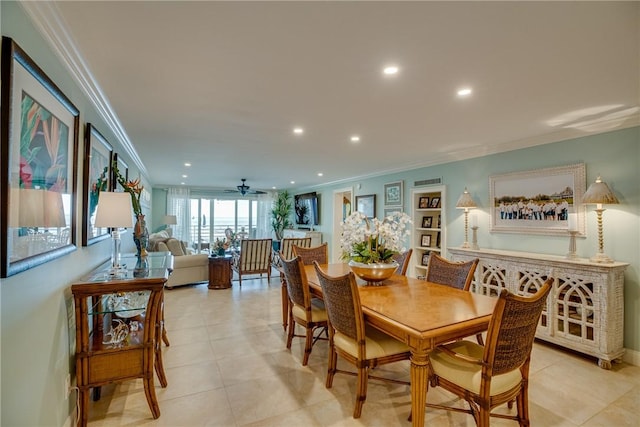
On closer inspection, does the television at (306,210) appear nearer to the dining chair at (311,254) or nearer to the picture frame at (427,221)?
the picture frame at (427,221)

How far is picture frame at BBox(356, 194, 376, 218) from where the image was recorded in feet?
20.9

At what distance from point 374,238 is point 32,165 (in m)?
2.29

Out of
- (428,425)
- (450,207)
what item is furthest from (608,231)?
(428,425)

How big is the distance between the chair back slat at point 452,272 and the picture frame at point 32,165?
9.66ft

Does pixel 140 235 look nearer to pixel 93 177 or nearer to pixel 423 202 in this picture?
pixel 93 177

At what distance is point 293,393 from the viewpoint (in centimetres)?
234

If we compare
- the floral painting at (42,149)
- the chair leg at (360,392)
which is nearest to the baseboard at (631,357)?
the chair leg at (360,392)

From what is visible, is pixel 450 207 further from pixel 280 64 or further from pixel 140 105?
pixel 140 105

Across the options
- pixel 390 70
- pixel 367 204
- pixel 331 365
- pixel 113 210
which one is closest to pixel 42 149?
pixel 113 210

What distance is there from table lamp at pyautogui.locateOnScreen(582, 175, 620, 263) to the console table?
0.11 meters

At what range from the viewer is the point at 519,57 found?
1.83m

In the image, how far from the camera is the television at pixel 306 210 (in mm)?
8844

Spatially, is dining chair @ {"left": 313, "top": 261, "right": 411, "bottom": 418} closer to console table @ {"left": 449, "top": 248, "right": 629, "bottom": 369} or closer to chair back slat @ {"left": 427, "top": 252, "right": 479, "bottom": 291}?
chair back slat @ {"left": 427, "top": 252, "right": 479, "bottom": 291}

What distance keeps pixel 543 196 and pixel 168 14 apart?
403 cm
